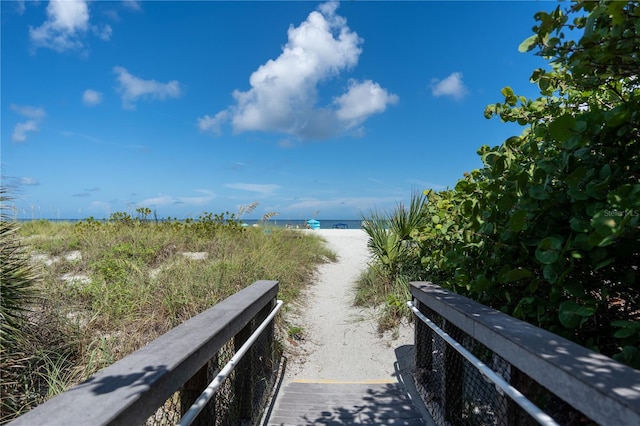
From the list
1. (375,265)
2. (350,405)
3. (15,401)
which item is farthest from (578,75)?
(375,265)

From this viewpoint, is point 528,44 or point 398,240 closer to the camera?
point 528,44

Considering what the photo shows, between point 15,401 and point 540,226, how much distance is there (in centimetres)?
374

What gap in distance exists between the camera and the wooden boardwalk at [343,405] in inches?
122

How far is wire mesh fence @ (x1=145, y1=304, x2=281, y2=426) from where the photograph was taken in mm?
1965

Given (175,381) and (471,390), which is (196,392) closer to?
(175,381)

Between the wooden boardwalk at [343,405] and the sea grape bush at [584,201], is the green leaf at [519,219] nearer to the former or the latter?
the sea grape bush at [584,201]

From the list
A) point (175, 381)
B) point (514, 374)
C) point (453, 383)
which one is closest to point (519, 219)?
point (514, 374)

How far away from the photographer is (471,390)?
2957mm

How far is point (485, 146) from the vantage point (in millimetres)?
3400

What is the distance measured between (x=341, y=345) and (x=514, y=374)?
3.57m

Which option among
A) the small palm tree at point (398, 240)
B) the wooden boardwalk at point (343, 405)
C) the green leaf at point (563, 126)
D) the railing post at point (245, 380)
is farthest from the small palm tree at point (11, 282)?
the small palm tree at point (398, 240)

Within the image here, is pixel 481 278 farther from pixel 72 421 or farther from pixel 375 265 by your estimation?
pixel 375 265

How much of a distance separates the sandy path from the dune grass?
604 millimetres

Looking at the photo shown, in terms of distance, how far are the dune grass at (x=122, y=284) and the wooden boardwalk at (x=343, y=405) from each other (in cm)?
153
